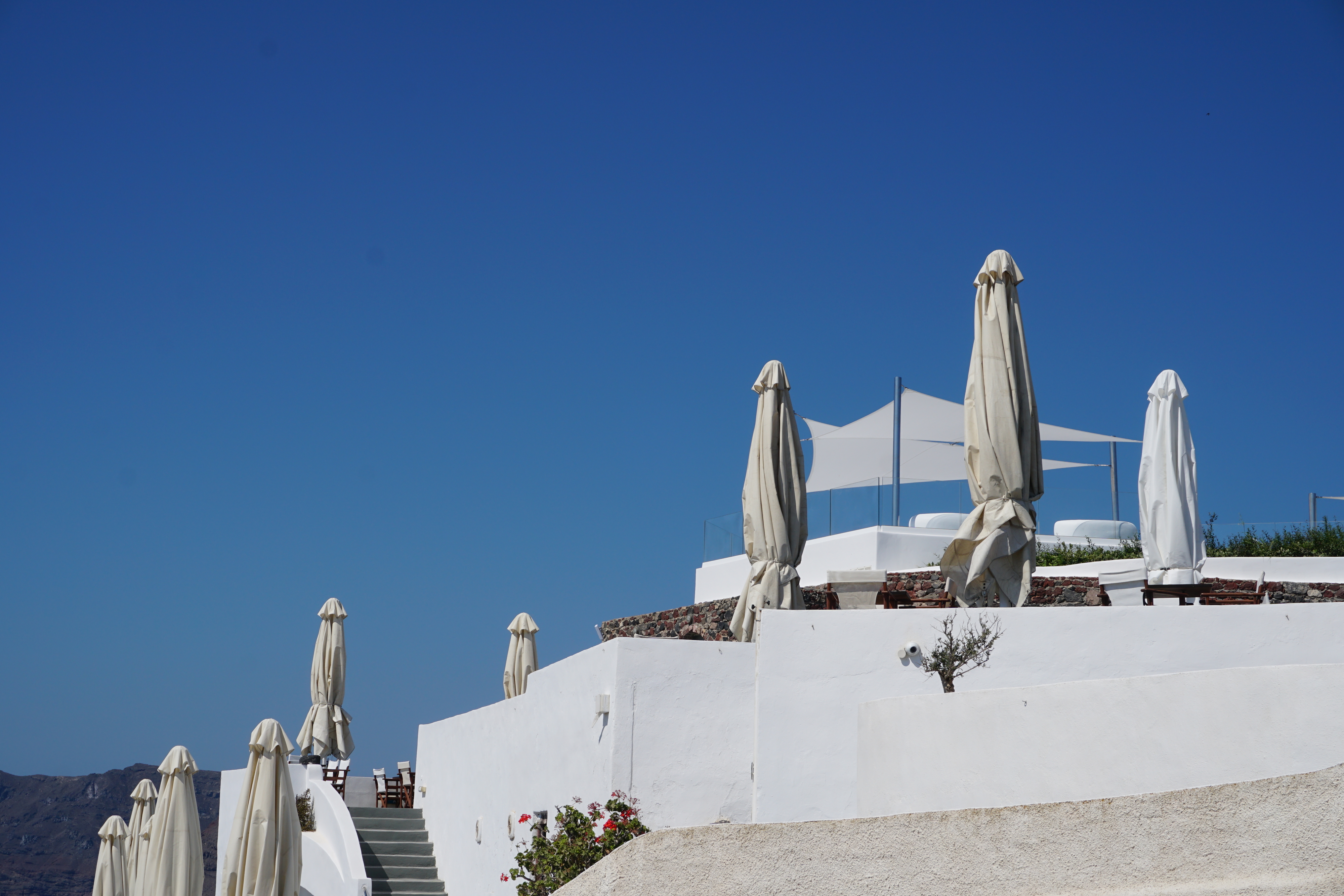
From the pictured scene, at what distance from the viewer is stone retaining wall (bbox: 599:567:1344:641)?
12.7 metres

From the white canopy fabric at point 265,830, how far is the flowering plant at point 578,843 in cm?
308

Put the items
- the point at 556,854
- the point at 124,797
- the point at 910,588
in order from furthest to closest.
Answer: the point at 124,797, the point at 910,588, the point at 556,854

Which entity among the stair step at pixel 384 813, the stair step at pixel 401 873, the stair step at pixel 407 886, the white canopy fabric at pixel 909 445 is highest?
the white canopy fabric at pixel 909 445

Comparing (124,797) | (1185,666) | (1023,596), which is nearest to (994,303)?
(1023,596)

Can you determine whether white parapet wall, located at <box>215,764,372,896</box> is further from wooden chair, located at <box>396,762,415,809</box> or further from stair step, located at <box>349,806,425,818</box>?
wooden chair, located at <box>396,762,415,809</box>

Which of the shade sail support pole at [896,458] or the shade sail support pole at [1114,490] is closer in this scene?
the shade sail support pole at [896,458]

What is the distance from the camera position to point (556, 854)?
846cm

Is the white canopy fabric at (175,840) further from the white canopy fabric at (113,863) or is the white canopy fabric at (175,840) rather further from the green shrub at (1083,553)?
the green shrub at (1083,553)

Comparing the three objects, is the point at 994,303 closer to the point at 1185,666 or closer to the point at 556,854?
the point at 1185,666

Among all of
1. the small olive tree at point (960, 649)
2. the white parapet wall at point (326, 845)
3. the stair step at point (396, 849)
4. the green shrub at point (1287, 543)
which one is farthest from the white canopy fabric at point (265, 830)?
the green shrub at point (1287, 543)

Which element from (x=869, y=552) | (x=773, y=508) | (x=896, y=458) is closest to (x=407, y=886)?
(x=869, y=552)

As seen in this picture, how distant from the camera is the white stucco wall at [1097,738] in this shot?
6.12 m

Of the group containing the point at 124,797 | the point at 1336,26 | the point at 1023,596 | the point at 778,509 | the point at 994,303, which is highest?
the point at 1336,26

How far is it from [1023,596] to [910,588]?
4838mm
